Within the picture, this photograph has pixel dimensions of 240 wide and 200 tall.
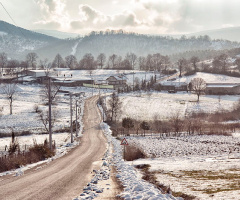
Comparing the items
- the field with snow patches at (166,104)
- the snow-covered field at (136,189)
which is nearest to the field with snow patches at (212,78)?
the field with snow patches at (166,104)

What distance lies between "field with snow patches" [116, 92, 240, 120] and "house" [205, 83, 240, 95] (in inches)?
161

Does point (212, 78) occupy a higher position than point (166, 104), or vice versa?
point (212, 78)

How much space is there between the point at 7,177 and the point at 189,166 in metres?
13.6

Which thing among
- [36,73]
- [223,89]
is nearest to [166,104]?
[223,89]

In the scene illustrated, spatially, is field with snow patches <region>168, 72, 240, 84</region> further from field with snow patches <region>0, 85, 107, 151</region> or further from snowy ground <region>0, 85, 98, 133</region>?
snowy ground <region>0, 85, 98, 133</region>

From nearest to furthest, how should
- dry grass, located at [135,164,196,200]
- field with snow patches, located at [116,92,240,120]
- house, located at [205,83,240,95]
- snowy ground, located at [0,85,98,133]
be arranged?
dry grass, located at [135,164,196,200]
snowy ground, located at [0,85,98,133]
field with snow patches, located at [116,92,240,120]
house, located at [205,83,240,95]

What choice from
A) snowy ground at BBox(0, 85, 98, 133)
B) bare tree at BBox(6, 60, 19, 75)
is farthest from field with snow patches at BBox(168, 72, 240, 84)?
bare tree at BBox(6, 60, 19, 75)

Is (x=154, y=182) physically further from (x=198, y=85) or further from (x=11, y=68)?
(x=11, y=68)

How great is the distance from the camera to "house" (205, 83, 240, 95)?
332 ft

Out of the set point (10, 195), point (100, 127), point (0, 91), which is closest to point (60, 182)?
point (10, 195)

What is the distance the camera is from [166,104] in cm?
8419

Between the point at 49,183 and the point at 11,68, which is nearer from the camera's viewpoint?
the point at 49,183

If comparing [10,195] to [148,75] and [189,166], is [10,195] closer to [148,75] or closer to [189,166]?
[189,166]

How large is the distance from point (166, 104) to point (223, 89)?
120 feet
